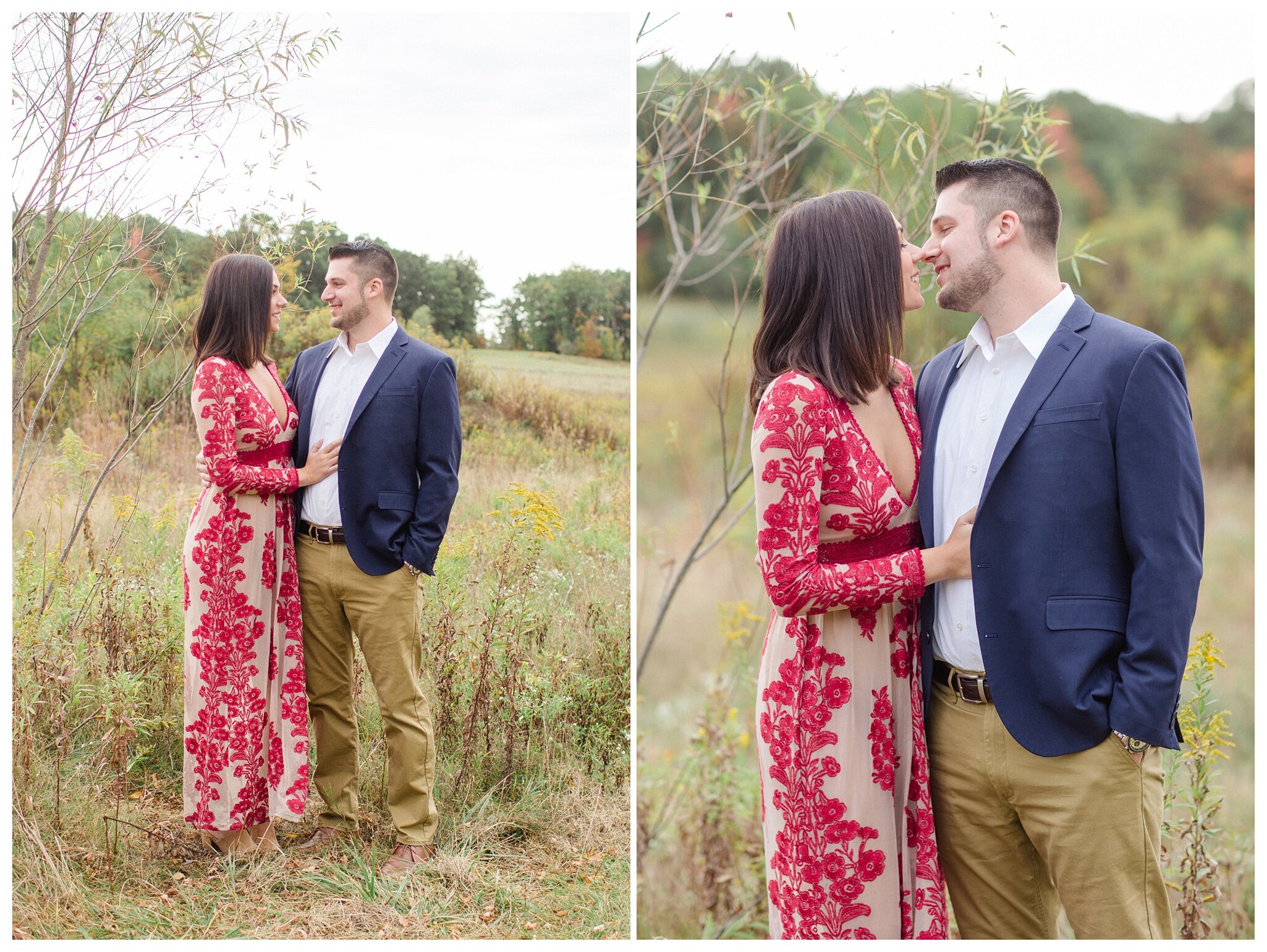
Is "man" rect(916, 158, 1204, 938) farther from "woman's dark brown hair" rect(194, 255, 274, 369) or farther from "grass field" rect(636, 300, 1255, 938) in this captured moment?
"woman's dark brown hair" rect(194, 255, 274, 369)

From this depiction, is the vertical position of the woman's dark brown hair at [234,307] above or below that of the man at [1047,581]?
above

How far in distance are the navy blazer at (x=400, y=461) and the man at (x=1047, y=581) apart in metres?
1.48

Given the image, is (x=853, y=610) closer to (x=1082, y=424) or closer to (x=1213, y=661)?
(x=1082, y=424)

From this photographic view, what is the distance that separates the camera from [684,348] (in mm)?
4562

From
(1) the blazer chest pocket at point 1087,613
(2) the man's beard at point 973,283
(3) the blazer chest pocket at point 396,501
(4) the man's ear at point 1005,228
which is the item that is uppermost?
(4) the man's ear at point 1005,228

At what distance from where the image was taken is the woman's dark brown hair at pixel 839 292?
1.80 meters

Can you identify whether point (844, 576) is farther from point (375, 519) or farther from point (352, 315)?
point (352, 315)

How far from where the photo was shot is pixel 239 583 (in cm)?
275

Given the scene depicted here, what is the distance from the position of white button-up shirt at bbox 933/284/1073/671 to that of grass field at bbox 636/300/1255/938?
99 centimetres

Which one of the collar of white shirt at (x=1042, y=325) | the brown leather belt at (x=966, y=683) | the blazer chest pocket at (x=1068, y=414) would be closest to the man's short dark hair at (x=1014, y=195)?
the collar of white shirt at (x=1042, y=325)

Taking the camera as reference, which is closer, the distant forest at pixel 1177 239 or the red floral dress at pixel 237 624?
the red floral dress at pixel 237 624

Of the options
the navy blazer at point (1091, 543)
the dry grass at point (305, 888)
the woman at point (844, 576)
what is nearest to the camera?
the navy blazer at point (1091, 543)

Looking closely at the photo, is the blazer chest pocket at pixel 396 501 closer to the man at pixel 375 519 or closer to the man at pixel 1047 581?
the man at pixel 375 519

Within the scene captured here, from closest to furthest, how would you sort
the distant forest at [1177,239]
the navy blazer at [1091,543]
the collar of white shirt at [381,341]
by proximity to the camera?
1. the navy blazer at [1091,543]
2. the collar of white shirt at [381,341]
3. the distant forest at [1177,239]
